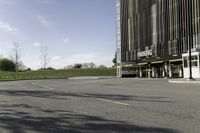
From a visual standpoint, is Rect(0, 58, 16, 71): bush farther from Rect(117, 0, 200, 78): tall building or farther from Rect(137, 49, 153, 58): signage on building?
Rect(137, 49, 153, 58): signage on building

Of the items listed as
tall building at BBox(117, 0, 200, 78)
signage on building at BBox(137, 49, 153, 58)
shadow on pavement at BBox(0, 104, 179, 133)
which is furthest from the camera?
signage on building at BBox(137, 49, 153, 58)

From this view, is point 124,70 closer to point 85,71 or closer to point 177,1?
point 177,1

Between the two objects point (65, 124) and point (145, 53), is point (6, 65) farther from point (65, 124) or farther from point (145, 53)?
point (65, 124)

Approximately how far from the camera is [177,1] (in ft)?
177

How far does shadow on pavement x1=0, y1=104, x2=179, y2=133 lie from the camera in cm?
809

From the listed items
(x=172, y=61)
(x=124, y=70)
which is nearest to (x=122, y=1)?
(x=124, y=70)

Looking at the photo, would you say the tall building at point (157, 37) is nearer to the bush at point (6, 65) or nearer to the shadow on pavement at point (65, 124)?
the shadow on pavement at point (65, 124)

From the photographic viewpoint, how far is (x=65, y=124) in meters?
9.08

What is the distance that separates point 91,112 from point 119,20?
228ft

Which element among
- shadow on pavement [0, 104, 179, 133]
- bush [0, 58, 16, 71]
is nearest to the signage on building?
shadow on pavement [0, 104, 179, 133]

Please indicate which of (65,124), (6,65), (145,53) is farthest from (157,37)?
(6,65)

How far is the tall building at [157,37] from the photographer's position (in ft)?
161

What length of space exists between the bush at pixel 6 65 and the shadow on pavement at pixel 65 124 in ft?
428

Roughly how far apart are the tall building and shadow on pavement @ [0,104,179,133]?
3105cm
